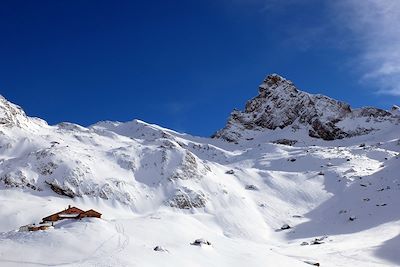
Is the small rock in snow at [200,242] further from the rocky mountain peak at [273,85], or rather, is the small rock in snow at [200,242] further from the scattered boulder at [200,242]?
the rocky mountain peak at [273,85]

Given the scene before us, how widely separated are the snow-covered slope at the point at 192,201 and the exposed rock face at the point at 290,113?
22136mm

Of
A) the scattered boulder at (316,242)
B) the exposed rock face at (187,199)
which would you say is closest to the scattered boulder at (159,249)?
the scattered boulder at (316,242)

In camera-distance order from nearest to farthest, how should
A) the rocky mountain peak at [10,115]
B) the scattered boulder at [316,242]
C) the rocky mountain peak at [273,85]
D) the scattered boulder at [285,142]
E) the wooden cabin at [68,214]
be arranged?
the wooden cabin at [68,214] < the scattered boulder at [316,242] < the rocky mountain peak at [10,115] < the scattered boulder at [285,142] < the rocky mountain peak at [273,85]

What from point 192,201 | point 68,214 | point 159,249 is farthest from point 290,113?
point 159,249

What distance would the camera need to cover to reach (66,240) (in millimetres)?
37156

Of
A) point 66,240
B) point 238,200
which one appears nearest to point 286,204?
point 238,200

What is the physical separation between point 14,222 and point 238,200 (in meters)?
37.8

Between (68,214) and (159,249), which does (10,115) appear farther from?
(159,249)

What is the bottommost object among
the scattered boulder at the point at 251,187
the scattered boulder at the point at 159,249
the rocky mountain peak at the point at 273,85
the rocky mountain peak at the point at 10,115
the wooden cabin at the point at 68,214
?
the scattered boulder at the point at 159,249

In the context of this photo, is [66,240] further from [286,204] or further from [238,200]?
[286,204]

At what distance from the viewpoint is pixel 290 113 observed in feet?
576

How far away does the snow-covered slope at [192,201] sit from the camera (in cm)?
3891

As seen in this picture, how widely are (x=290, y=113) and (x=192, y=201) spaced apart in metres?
99.8

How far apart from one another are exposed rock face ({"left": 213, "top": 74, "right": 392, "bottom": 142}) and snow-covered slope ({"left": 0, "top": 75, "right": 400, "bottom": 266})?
22.1 m
